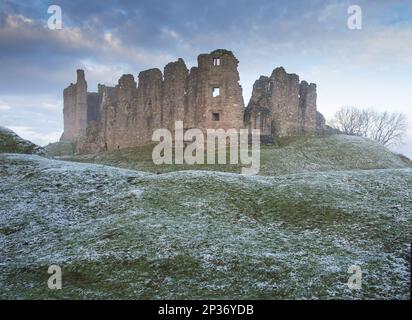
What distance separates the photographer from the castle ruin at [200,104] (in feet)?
166

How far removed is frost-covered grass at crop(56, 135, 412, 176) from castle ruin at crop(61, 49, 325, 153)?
20.0 ft

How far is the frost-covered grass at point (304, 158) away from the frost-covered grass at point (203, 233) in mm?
13981

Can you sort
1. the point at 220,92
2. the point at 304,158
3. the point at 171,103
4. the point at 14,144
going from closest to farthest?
the point at 14,144 < the point at 304,158 < the point at 220,92 < the point at 171,103

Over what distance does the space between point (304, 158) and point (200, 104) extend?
1715cm

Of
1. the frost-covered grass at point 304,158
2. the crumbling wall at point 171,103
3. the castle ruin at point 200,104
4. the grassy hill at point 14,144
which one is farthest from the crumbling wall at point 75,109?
the grassy hill at point 14,144

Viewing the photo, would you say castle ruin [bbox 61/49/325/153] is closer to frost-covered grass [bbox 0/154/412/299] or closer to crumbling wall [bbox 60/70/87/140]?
crumbling wall [bbox 60/70/87/140]

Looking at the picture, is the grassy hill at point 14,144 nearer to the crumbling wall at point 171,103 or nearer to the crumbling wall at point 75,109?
the crumbling wall at point 171,103

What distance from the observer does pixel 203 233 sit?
546 inches

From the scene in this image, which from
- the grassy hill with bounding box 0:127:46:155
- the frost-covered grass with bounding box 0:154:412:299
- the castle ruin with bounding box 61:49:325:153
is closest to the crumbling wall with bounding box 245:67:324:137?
the castle ruin with bounding box 61:49:325:153

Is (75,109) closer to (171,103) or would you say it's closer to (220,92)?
(171,103)

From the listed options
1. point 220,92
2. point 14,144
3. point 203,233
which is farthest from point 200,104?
point 203,233

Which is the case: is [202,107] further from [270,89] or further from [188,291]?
[188,291]

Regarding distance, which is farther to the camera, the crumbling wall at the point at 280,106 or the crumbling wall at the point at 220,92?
the crumbling wall at the point at 280,106

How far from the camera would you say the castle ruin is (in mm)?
50719
